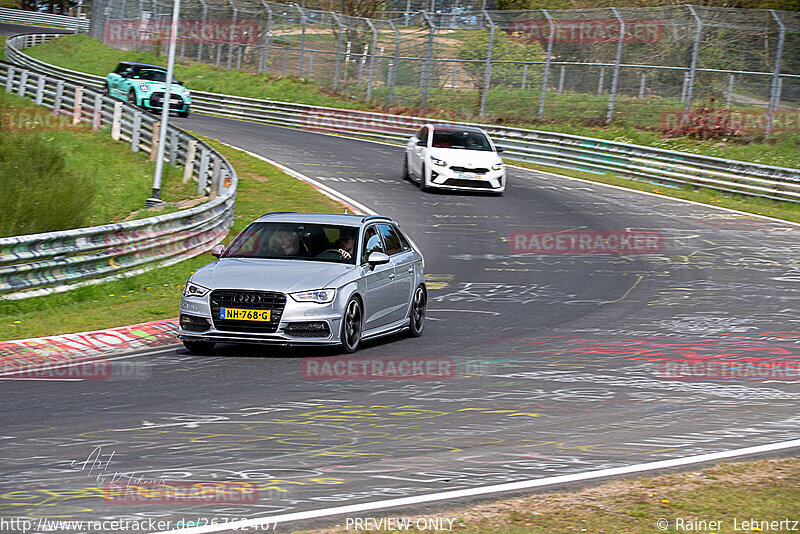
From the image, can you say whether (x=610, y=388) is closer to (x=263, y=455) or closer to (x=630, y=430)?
(x=630, y=430)

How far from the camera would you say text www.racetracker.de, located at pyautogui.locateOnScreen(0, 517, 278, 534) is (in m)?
5.18

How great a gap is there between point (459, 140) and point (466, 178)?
3.97 feet

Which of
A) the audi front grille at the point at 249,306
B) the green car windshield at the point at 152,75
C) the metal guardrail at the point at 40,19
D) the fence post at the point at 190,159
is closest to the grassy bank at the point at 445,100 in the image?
the green car windshield at the point at 152,75

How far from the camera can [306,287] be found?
1070cm

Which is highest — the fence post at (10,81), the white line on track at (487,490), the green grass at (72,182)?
the fence post at (10,81)

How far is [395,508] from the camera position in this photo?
5633 millimetres

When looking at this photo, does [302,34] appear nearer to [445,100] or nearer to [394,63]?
[394,63]

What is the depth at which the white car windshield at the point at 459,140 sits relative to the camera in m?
27.6

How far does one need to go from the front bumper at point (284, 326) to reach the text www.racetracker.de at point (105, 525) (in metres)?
5.21

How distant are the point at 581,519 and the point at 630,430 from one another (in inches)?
96.2

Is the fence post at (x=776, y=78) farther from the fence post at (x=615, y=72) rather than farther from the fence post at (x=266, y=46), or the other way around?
the fence post at (x=266, y=46)

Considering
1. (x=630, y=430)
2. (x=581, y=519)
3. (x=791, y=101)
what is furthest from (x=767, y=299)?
(x=791, y=101)

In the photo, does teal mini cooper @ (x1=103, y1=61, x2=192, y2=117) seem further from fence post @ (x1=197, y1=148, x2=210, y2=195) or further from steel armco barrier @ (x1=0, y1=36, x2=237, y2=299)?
fence post @ (x1=197, y1=148, x2=210, y2=195)

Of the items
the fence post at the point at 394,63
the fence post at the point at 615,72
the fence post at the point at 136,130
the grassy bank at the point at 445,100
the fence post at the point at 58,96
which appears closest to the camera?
the fence post at the point at 136,130
